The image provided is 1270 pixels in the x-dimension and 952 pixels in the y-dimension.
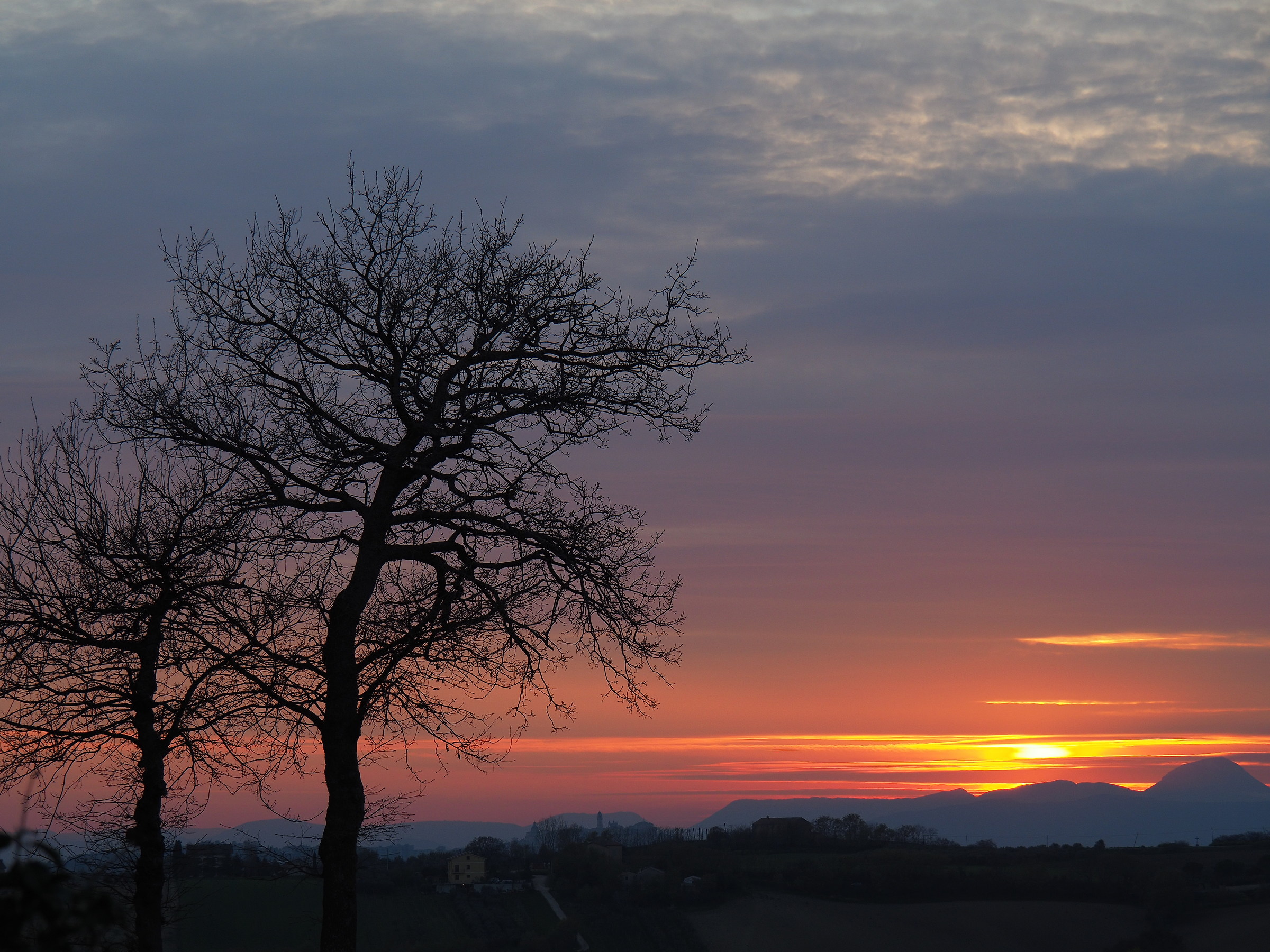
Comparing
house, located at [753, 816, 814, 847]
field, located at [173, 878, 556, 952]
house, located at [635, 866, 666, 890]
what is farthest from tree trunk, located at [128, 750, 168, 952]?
house, located at [753, 816, 814, 847]

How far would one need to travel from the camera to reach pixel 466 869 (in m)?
79.2

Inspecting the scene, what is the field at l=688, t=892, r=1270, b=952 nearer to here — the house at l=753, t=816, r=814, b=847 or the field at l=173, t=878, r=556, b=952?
the field at l=173, t=878, r=556, b=952

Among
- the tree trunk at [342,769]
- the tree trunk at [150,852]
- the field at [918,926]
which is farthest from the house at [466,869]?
the tree trunk at [342,769]

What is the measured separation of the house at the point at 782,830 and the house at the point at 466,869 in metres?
37.0

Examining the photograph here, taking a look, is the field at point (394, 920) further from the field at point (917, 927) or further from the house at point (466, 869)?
the field at point (917, 927)

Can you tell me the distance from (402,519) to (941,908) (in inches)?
3301

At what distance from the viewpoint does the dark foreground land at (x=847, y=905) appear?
66.8 m

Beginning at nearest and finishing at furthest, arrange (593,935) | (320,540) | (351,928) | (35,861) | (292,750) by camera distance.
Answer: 1. (35,861)
2. (351,928)
3. (320,540)
4. (292,750)
5. (593,935)

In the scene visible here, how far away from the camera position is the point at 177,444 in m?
10.6

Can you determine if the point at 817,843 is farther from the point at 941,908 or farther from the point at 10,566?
the point at 10,566

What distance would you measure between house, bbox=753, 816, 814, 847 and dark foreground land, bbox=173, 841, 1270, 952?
10.7 m

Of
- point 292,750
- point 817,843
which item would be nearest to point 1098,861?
point 817,843

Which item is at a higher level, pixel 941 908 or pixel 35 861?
pixel 35 861

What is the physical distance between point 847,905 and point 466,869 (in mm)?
29890
